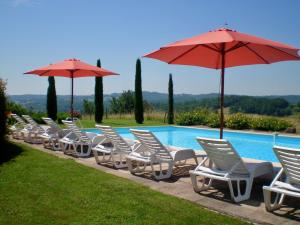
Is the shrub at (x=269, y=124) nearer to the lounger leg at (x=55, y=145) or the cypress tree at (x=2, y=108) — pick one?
the lounger leg at (x=55, y=145)

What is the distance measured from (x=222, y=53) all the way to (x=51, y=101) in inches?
618

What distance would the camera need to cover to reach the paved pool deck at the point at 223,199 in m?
4.30

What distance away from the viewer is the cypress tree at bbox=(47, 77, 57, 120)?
20.5m


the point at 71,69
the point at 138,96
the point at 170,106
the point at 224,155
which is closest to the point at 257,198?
the point at 224,155

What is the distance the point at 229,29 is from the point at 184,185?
2.78m

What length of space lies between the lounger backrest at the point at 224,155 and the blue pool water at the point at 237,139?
6.63 m

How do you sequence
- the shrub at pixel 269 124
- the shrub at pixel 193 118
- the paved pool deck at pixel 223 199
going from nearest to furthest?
1. the paved pool deck at pixel 223 199
2. the shrub at pixel 269 124
3. the shrub at pixel 193 118

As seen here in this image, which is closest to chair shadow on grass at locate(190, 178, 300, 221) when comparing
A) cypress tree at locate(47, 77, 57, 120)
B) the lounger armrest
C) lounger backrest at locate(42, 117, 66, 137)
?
the lounger armrest

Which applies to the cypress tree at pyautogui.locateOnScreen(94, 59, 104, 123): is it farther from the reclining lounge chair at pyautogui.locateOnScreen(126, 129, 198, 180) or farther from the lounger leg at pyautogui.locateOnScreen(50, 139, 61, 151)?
the reclining lounge chair at pyautogui.locateOnScreen(126, 129, 198, 180)

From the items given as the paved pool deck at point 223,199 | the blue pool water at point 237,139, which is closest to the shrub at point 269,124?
the blue pool water at point 237,139

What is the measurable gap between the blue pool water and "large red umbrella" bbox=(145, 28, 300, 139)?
4.75 m

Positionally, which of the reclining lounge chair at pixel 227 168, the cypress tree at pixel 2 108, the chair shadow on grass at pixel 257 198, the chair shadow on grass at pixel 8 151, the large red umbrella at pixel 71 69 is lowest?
the chair shadow on grass at pixel 257 198

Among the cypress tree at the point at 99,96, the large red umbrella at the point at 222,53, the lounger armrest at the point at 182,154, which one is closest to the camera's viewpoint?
the large red umbrella at the point at 222,53

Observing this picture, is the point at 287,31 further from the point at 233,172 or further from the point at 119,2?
the point at 233,172
